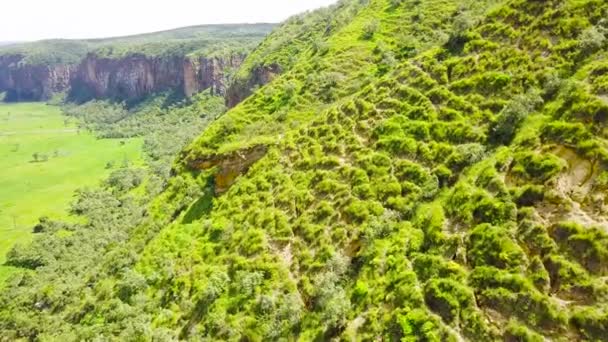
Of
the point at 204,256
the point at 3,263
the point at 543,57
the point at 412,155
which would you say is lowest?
the point at 3,263

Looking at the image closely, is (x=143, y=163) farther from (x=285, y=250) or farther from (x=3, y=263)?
(x=285, y=250)

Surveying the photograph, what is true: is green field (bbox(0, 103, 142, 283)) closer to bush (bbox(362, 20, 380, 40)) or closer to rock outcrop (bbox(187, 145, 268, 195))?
rock outcrop (bbox(187, 145, 268, 195))

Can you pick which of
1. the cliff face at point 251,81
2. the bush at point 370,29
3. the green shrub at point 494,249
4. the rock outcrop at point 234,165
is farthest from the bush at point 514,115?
the cliff face at point 251,81

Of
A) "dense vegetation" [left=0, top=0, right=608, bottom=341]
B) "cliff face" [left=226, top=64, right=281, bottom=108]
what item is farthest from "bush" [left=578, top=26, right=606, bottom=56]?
"cliff face" [left=226, top=64, right=281, bottom=108]

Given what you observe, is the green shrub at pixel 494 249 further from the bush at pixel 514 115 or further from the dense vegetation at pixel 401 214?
the bush at pixel 514 115

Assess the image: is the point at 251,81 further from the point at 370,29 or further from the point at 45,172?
the point at 45,172

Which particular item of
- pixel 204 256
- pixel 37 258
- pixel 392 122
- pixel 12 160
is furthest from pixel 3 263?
pixel 12 160
